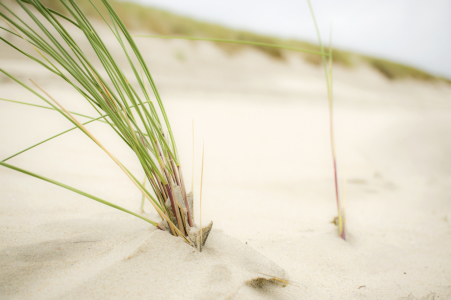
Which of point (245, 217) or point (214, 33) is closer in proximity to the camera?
point (245, 217)

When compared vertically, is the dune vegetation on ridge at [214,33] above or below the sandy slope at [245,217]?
above

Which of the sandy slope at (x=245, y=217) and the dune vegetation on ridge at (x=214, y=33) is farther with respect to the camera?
the dune vegetation on ridge at (x=214, y=33)

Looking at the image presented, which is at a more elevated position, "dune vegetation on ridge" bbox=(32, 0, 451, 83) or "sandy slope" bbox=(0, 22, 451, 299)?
"dune vegetation on ridge" bbox=(32, 0, 451, 83)

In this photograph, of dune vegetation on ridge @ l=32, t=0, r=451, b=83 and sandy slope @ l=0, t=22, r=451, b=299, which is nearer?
sandy slope @ l=0, t=22, r=451, b=299

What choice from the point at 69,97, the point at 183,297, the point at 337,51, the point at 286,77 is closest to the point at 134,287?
the point at 183,297
